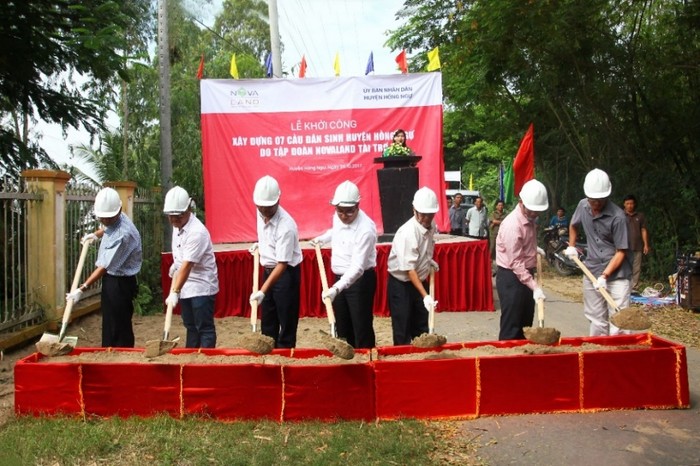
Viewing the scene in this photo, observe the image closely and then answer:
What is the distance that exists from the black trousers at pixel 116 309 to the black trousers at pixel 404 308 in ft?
6.67

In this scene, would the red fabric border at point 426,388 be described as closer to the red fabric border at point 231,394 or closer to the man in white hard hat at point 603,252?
the red fabric border at point 231,394

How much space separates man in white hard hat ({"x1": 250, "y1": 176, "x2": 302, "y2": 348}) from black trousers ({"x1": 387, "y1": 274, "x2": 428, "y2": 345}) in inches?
29.4

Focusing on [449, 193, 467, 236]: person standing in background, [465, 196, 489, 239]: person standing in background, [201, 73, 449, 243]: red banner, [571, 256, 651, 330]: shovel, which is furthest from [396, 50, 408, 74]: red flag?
[571, 256, 651, 330]: shovel

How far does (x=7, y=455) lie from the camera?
3.68 m

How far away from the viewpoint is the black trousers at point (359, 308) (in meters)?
5.02

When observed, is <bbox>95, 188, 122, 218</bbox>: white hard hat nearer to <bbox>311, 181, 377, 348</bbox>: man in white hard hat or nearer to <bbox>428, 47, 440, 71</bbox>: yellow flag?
<bbox>311, 181, 377, 348</bbox>: man in white hard hat

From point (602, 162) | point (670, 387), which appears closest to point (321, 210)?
point (602, 162)

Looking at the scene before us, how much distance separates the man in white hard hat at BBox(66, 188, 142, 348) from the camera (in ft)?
16.6

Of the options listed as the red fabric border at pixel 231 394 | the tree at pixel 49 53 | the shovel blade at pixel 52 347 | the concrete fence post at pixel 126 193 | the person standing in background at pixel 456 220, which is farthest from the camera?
the person standing in background at pixel 456 220

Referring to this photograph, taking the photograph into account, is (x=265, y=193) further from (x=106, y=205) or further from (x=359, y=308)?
(x=106, y=205)

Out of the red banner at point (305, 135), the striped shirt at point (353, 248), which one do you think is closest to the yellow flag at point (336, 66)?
the red banner at point (305, 135)

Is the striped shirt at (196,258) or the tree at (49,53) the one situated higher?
the tree at (49,53)

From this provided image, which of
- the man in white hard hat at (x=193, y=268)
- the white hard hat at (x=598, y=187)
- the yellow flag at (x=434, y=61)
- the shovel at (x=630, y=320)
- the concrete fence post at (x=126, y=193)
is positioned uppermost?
the yellow flag at (x=434, y=61)

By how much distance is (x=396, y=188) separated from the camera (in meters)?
9.68
